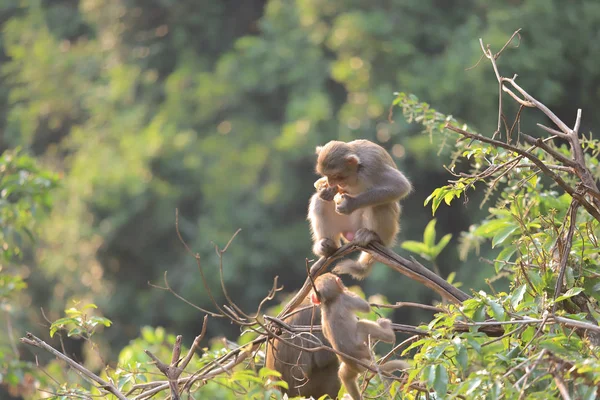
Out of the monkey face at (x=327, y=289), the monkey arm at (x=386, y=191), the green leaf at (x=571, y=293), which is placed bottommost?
the monkey face at (x=327, y=289)

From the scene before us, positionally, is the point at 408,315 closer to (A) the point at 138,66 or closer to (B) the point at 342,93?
(B) the point at 342,93

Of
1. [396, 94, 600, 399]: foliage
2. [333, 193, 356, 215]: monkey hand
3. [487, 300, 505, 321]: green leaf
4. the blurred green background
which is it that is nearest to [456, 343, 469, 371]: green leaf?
[396, 94, 600, 399]: foliage

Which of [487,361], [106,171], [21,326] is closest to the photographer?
[487,361]

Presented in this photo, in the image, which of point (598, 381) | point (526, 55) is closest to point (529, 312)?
point (598, 381)

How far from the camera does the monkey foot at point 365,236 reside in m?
4.36

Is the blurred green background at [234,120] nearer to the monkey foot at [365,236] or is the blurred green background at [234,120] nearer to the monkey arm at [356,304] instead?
the monkey foot at [365,236]

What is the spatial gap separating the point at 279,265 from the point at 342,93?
405cm

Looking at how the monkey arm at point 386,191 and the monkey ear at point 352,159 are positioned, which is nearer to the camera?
the monkey arm at point 386,191

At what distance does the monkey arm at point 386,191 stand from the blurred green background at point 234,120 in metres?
8.01

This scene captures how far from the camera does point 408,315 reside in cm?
1611

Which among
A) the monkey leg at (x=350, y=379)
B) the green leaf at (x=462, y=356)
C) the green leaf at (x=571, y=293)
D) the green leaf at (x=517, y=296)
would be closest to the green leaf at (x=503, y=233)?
the green leaf at (x=517, y=296)

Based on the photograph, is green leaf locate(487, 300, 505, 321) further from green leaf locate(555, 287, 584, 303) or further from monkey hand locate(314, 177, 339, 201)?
monkey hand locate(314, 177, 339, 201)

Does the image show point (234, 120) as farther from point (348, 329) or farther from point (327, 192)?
point (348, 329)

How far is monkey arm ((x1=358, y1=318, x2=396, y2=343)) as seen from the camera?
379 centimetres
